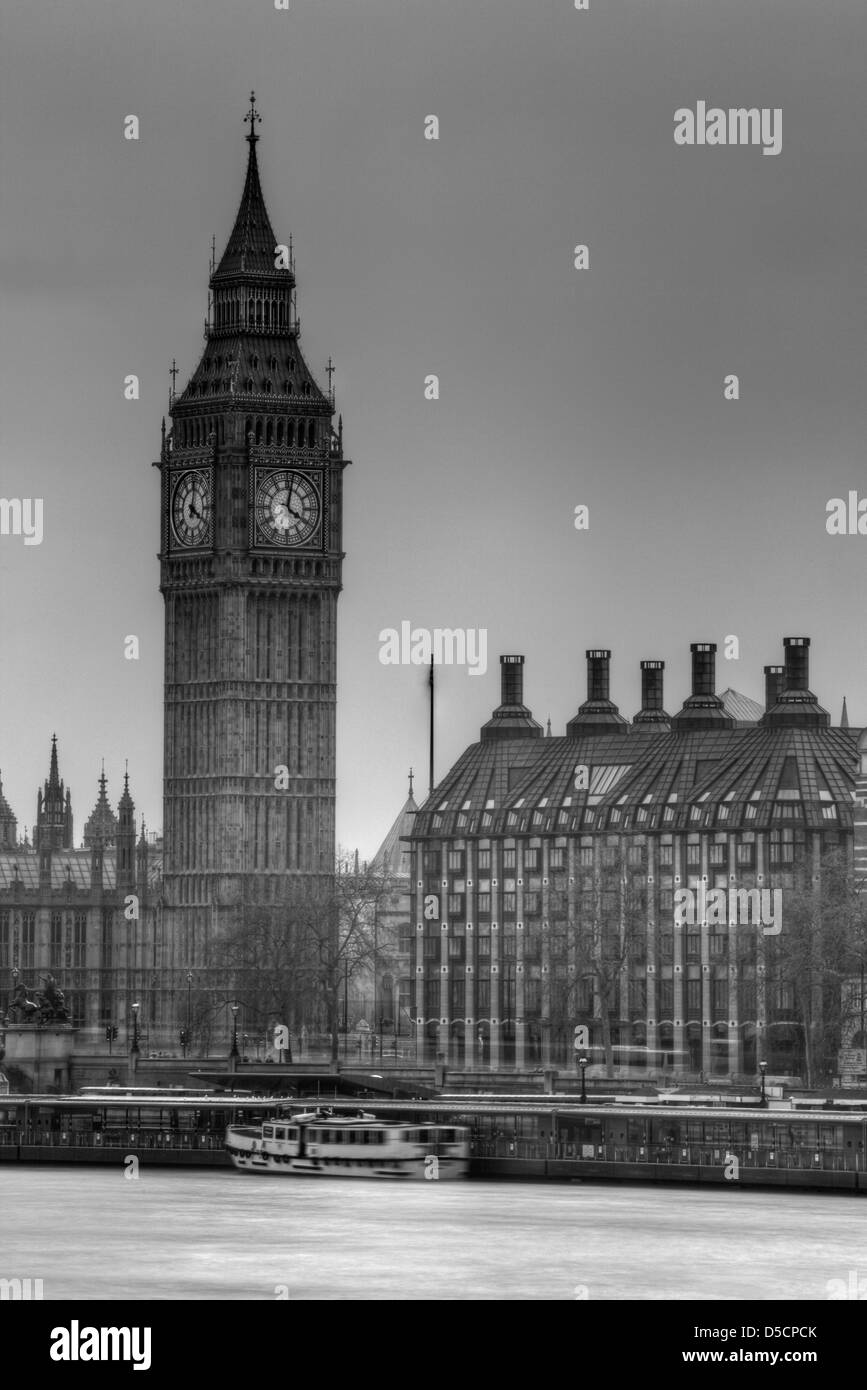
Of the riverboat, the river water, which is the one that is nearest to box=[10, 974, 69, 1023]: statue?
the riverboat

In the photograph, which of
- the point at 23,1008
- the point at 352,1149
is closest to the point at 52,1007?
the point at 23,1008

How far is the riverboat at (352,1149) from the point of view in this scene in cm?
14600

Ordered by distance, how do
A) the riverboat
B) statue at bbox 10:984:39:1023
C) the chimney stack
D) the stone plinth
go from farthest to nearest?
the chimney stack
statue at bbox 10:984:39:1023
the stone plinth
the riverboat

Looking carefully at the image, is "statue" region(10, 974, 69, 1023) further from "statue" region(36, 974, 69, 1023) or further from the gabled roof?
the gabled roof

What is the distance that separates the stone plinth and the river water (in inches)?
788

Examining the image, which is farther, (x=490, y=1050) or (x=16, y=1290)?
(x=490, y=1050)

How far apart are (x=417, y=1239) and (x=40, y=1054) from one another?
4575 cm

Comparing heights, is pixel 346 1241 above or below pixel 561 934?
below

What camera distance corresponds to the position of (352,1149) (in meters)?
148

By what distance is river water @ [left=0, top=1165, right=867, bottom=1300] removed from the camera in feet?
372
